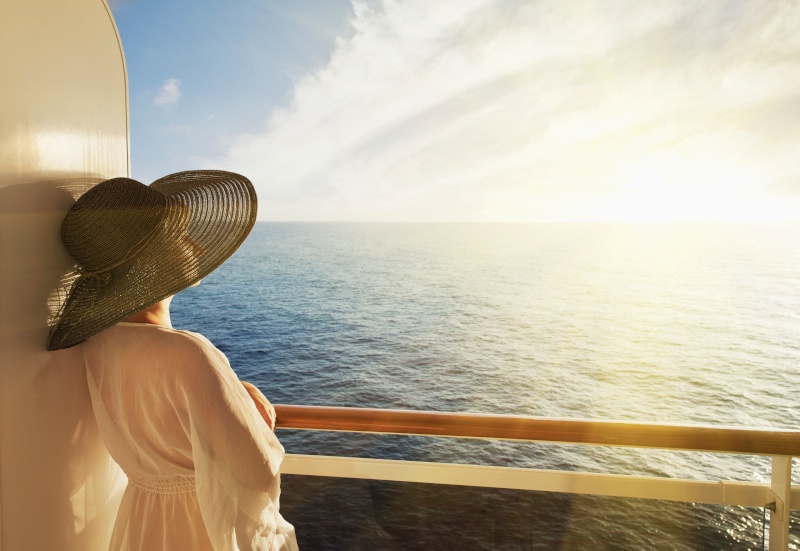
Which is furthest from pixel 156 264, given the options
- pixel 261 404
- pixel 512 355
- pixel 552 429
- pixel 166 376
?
pixel 512 355

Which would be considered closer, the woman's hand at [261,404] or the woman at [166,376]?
the woman at [166,376]

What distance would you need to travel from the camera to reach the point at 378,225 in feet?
341

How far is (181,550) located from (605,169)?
6312cm

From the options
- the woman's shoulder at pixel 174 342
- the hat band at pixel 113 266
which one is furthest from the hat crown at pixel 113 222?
the woman's shoulder at pixel 174 342

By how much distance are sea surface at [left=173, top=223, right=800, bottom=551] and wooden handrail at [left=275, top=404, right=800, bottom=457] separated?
148 mm

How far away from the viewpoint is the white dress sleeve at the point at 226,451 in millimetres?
683

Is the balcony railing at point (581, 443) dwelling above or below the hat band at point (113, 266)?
below

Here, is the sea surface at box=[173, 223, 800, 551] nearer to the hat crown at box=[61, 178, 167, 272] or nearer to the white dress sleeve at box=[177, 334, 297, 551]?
the white dress sleeve at box=[177, 334, 297, 551]

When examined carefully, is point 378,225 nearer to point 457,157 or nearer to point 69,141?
point 457,157

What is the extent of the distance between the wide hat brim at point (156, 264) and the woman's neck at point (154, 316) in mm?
43

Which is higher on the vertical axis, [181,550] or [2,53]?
[2,53]

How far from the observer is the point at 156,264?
77 cm

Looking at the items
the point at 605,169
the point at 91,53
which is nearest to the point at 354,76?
the point at 605,169

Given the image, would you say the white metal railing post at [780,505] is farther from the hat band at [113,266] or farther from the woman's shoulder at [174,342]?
the hat band at [113,266]
